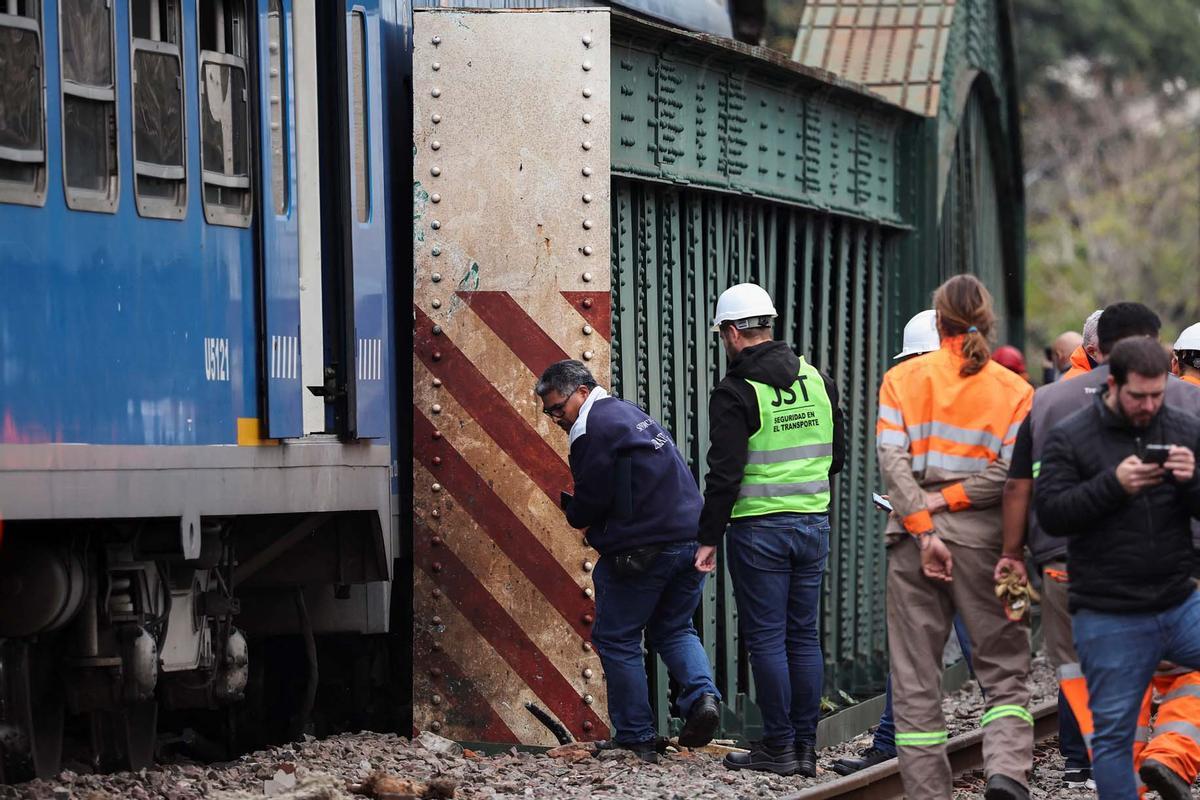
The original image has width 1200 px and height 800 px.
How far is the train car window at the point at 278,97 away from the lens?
7.96 meters

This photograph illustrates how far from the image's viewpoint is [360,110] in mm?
8586

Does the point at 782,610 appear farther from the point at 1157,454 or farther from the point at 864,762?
Answer: the point at 1157,454

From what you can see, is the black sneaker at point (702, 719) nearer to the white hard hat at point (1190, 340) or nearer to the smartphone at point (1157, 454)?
the white hard hat at point (1190, 340)

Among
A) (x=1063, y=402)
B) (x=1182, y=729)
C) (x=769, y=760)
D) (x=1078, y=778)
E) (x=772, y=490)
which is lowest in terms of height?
(x=1078, y=778)

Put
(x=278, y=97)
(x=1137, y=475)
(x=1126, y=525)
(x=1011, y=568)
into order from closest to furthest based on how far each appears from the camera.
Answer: (x=1137, y=475) < (x=1126, y=525) < (x=1011, y=568) < (x=278, y=97)

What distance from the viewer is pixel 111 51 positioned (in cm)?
703

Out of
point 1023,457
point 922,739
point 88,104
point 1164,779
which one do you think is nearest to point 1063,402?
point 1023,457

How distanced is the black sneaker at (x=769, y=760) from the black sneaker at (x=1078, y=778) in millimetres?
1151

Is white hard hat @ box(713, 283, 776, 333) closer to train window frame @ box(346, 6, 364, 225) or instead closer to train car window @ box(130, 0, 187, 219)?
train window frame @ box(346, 6, 364, 225)

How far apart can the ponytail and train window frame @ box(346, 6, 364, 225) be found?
2.43 meters

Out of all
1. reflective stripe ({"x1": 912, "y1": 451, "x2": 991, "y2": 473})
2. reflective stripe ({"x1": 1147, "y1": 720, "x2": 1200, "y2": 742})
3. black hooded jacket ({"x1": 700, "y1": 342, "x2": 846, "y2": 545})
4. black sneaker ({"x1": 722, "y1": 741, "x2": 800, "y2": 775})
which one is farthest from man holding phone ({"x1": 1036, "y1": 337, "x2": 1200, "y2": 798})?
black sneaker ({"x1": 722, "y1": 741, "x2": 800, "y2": 775})

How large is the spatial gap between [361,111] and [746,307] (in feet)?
5.50

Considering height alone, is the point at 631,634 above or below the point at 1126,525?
below

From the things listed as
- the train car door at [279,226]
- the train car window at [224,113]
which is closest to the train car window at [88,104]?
the train car window at [224,113]
